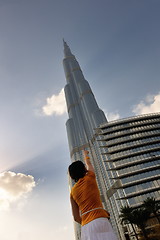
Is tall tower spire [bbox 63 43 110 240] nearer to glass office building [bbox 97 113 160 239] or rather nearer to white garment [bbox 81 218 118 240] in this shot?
glass office building [bbox 97 113 160 239]

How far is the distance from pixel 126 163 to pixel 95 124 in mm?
47977

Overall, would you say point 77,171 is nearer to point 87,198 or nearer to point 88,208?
point 87,198

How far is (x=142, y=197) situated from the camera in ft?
196

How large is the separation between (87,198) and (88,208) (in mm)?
148

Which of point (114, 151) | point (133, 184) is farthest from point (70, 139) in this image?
point (133, 184)

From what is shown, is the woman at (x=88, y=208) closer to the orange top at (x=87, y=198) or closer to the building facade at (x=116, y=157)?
the orange top at (x=87, y=198)

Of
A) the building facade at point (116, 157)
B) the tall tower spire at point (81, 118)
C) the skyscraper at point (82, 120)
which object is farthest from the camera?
the tall tower spire at point (81, 118)

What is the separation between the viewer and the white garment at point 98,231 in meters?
2.24

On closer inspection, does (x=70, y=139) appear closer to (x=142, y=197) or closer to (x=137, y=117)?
(x=137, y=117)

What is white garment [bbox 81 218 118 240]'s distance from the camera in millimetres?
2238

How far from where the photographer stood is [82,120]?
139 m

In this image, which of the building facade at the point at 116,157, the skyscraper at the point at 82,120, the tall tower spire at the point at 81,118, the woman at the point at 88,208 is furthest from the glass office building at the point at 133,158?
the woman at the point at 88,208

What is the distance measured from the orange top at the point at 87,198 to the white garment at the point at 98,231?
72mm

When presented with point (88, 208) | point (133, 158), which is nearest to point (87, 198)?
point (88, 208)
